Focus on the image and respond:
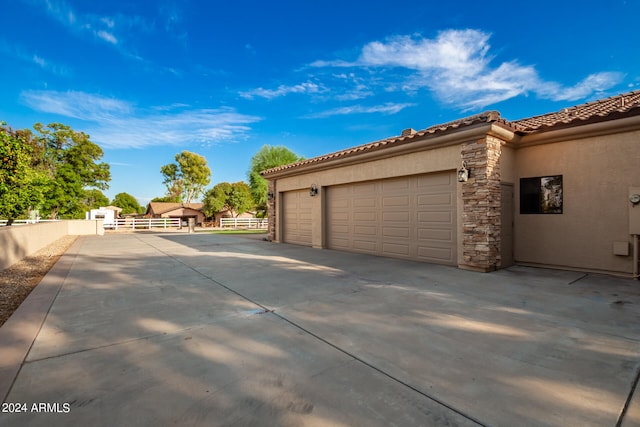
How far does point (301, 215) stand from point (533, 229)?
25.9ft

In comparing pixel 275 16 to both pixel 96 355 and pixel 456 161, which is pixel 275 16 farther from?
pixel 96 355

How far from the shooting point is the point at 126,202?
64.9 metres

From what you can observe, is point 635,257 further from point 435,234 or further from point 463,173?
point 435,234

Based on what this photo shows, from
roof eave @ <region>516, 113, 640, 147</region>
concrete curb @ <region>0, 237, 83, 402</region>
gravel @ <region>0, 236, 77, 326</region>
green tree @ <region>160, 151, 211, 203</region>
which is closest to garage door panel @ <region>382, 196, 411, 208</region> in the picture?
roof eave @ <region>516, 113, 640, 147</region>

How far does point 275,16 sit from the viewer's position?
11750mm

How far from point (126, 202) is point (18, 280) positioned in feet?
234

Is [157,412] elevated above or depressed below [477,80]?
below

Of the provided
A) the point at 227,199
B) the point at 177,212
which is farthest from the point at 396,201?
the point at 177,212

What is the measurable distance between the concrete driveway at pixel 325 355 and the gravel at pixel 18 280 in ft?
0.86

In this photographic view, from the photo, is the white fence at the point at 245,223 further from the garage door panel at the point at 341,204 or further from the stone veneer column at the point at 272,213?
the garage door panel at the point at 341,204

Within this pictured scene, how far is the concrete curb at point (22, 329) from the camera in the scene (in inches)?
89.4

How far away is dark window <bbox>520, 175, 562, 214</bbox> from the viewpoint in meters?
6.52

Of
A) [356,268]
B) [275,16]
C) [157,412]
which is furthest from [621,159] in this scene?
[275,16]

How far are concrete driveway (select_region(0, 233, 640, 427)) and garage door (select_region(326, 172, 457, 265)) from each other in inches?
93.3
